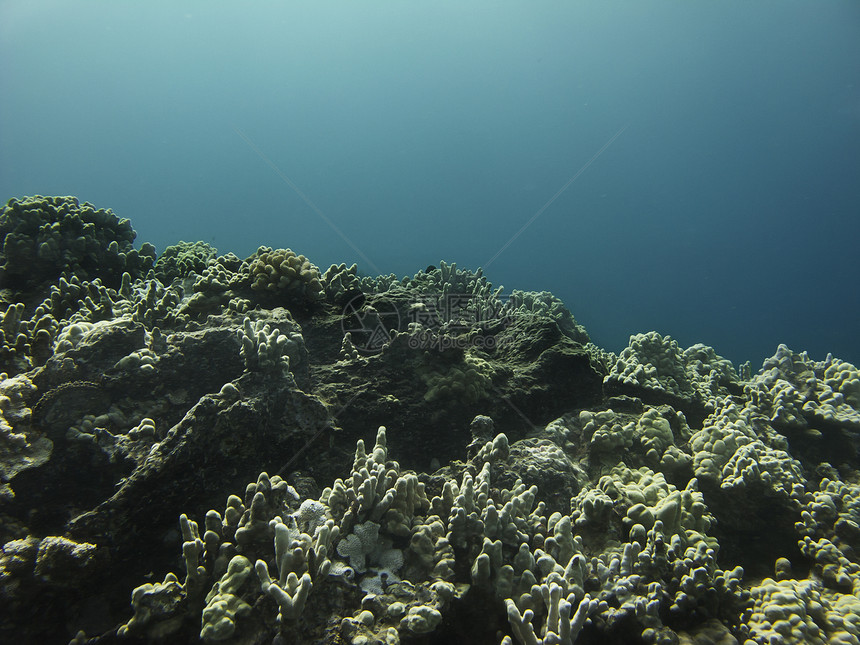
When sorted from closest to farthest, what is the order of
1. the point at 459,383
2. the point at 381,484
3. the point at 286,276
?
1. the point at 381,484
2. the point at 459,383
3. the point at 286,276

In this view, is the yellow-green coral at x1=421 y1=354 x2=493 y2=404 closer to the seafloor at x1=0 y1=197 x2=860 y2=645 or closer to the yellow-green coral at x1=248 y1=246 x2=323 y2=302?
the seafloor at x1=0 y1=197 x2=860 y2=645

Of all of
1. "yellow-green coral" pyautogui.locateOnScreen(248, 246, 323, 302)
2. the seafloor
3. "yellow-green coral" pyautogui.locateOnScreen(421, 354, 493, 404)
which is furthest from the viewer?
"yellow-green coral" pyautogui.locateOnScreen(248, 246, 323, 302)

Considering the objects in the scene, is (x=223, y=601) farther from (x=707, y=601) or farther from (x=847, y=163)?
(x=847, y=163)

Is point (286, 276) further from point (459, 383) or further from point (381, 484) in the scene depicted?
point (381, 484)

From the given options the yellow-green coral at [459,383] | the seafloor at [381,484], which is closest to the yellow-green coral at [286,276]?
the seafloor at [381,484]

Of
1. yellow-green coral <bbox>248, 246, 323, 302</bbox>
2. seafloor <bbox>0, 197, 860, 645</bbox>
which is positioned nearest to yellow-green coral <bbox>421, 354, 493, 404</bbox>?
seafloor <bbox>0, 197, 860, 645</bbox>

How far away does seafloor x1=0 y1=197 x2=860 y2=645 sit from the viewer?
2.34m

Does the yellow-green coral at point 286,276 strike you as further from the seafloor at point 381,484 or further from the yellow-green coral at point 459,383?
the yellow-green coral at point 459,383

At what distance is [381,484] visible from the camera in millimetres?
2760

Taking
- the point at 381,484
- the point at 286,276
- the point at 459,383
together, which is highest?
the point at 286,276

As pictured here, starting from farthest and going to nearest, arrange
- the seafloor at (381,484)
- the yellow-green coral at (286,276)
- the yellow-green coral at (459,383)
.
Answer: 1. the yellow-green coral at (286,276)
2. the yellow-green coral at (459,383)
3. the seafloor at (381,484)

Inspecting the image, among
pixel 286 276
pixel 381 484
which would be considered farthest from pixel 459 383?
pixel 286 276

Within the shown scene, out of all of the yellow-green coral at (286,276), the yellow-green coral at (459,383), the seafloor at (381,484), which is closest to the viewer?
the seafloor at (381,484)

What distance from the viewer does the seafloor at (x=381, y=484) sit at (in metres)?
2.34
